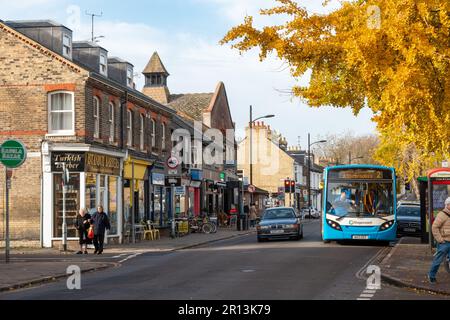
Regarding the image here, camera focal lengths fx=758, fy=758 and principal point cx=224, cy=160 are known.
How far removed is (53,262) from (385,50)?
41.6 feet

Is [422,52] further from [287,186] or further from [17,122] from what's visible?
[287,186]

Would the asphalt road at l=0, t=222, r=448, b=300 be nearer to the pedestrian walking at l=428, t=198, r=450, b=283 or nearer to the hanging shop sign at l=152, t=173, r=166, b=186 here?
the pedestrian walking at l=428, t=198, r=450, b=283

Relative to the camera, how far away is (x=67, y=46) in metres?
34.1

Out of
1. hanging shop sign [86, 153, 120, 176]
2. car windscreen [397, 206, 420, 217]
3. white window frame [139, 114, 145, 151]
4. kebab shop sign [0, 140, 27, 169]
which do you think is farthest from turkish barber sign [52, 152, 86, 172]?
car windscreen [397, 206, 420, 217]

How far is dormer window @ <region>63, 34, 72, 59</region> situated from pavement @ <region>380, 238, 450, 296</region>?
17450mm

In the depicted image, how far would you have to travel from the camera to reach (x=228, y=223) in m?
58.3

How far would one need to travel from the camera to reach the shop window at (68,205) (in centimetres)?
3197

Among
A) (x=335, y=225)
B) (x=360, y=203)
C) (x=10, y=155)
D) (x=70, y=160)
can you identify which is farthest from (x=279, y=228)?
(x=10, y=155)

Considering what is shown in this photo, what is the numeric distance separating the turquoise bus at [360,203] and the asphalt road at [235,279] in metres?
2.84

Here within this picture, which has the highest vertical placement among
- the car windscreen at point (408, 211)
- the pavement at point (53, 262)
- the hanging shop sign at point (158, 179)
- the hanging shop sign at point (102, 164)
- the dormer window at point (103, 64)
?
the dormer window at point (103, 64)

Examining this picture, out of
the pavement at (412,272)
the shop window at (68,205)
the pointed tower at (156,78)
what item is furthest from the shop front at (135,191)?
the pointed tower at (156,78)

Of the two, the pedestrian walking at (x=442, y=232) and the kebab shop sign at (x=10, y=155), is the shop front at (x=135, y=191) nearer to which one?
the kebab shop sign at (x=10, y=155)

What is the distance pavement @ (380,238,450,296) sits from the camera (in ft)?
49.6

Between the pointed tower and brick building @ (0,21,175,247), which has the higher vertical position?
the pointed tower
